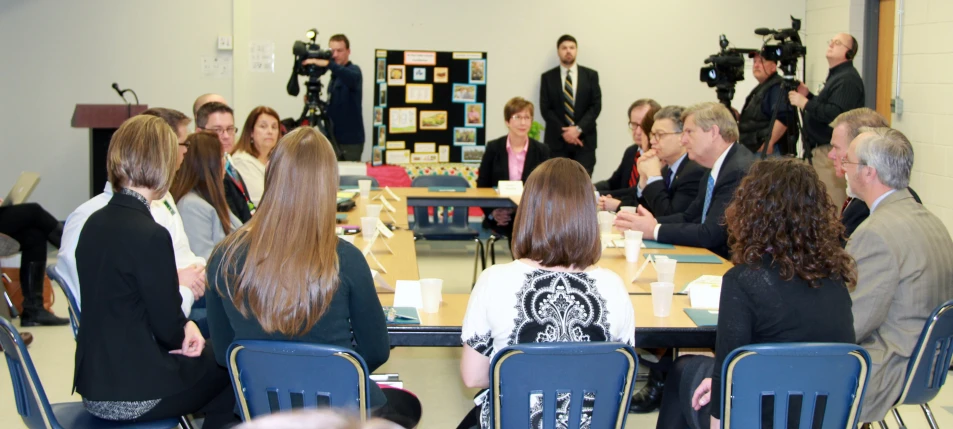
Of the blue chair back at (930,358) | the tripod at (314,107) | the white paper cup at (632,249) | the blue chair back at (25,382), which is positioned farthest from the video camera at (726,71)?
the blue chair back at (25,382)

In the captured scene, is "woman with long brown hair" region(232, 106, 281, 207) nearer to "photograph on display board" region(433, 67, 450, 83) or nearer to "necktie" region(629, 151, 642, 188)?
"necktie" region(629, 151, 642, 188)

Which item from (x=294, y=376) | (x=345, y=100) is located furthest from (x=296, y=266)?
(x=345, y=100)

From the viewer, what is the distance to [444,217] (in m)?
5.96

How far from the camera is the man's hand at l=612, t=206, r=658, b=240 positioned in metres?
3.85

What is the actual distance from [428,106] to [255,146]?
3566mm

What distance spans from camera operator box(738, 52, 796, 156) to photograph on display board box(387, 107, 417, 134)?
9.97 feet

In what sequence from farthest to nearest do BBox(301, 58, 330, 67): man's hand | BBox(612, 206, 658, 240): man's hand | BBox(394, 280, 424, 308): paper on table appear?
BBox(301, 58, 330, 67): man's hand
BBox(612, 206, 658, 240): man's hand
BBox(394, 280, 424, 308): paper on table

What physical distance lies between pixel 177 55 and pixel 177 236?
5155 millimetres

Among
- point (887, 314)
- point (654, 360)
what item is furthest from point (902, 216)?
point (654, 360)

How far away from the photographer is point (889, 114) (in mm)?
6609

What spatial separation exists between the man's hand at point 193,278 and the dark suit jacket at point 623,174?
125 inches

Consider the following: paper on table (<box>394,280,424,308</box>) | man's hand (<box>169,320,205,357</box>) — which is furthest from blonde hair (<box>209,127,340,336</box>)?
paper on table (<box>394,280,424,308</box>)

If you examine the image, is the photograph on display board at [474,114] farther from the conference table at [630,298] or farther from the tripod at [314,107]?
the conference table at [630,298]

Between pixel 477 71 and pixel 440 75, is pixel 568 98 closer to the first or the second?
pixel 477 71
